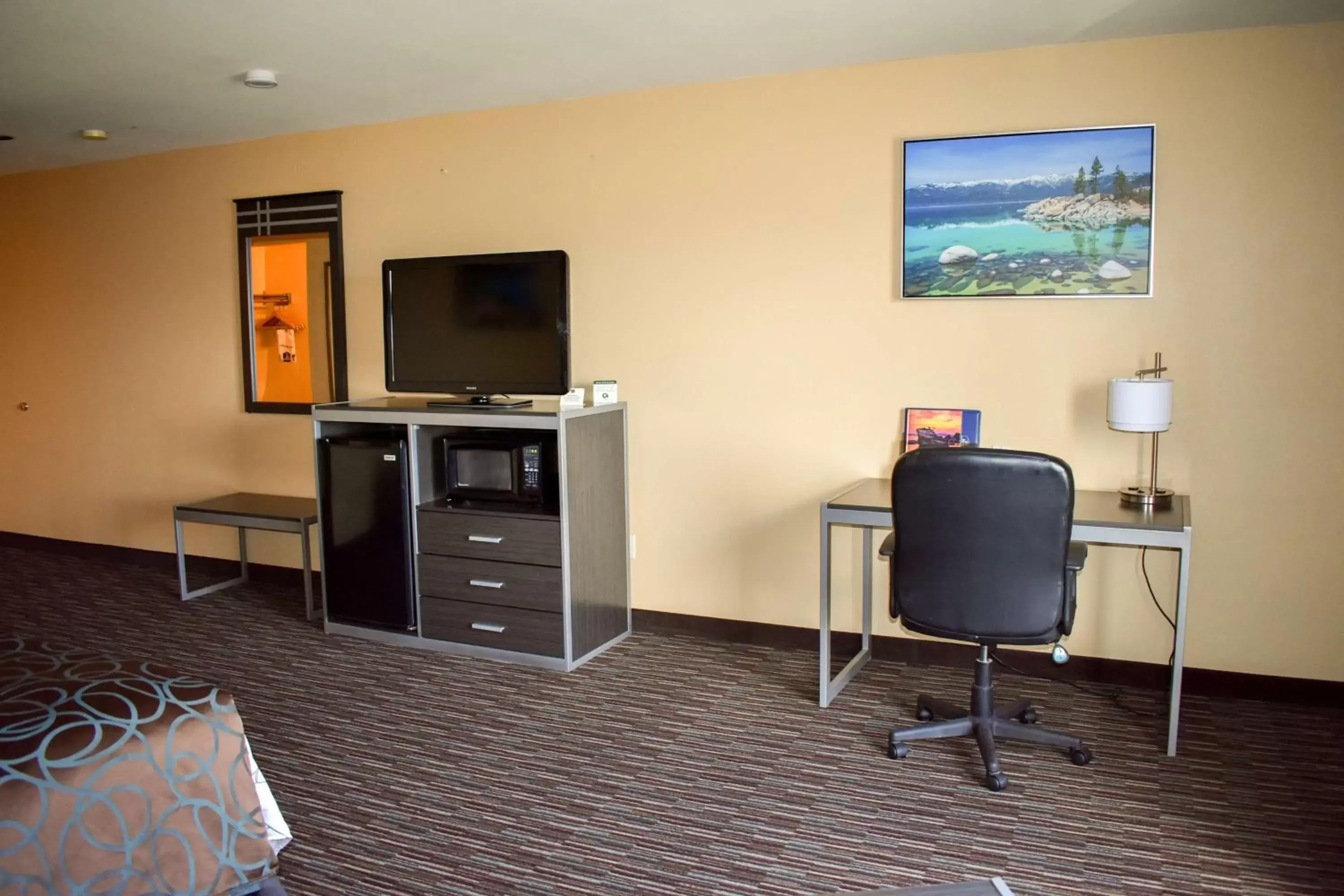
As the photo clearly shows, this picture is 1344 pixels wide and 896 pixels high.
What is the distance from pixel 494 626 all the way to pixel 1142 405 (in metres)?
2.62

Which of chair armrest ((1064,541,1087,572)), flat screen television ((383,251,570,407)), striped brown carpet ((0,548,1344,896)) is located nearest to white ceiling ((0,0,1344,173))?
flat screen television ((383,251,570,407))

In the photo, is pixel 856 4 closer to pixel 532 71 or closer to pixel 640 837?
pixel 532 71

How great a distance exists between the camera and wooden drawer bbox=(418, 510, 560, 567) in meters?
3.94

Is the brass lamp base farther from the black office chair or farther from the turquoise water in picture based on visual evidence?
the turquoise water in picture

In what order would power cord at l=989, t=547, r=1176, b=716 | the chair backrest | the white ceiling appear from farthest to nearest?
power cord at l=989, t=547, r=1176, b=716, the white ceiling, the chair backrest

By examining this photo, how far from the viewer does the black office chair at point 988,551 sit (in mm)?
2744

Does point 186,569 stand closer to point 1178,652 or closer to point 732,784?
point 732,784

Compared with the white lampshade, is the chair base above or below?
below

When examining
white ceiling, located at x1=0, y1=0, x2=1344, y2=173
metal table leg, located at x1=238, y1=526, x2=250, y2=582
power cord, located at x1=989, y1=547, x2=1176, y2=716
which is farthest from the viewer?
metal table leg, located at x1=238, y1=526, x2=250, y2=582

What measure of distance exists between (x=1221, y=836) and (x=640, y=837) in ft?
5.11

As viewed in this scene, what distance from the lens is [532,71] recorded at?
395cm

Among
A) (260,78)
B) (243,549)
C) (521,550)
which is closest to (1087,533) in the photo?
(521,550)

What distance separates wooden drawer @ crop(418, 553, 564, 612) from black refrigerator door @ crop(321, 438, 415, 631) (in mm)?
121

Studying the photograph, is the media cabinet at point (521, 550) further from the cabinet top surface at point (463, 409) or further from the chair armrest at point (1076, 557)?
the chair armrest at point (1076, 557)
